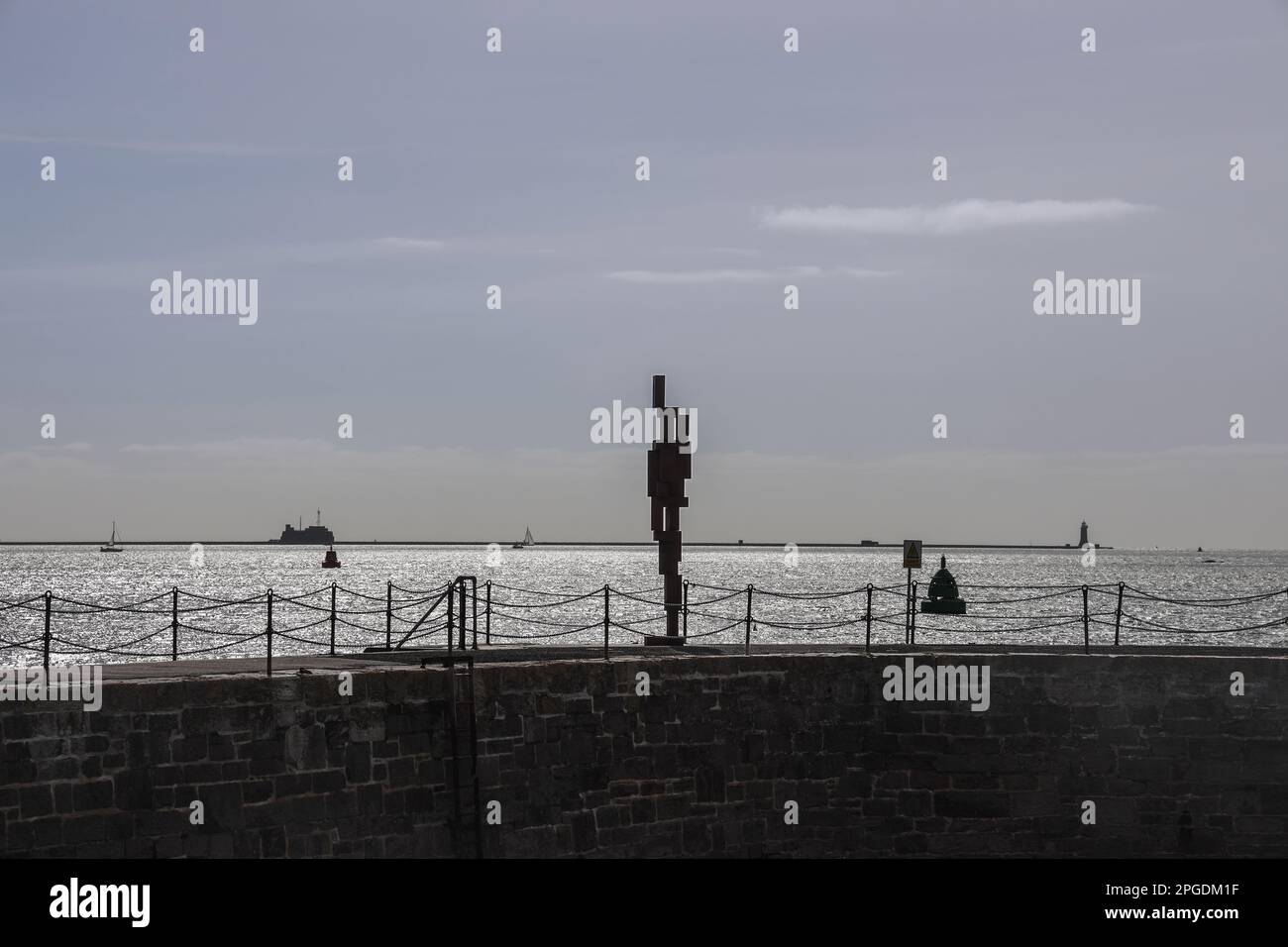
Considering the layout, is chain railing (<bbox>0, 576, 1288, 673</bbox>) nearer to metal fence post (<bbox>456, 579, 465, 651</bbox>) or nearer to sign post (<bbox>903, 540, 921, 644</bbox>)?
sign post (<bbox>903, 540, 921, 644</bbox>)

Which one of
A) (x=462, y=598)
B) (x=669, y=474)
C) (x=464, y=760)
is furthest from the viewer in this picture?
(x=669, y=474)

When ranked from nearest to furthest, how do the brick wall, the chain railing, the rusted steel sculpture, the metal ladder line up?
the brick wall, the metal ladder, the rusted steel sculpture, the chain railing

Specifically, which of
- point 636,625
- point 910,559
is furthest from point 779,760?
point 636,625

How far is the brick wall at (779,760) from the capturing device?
15.7m

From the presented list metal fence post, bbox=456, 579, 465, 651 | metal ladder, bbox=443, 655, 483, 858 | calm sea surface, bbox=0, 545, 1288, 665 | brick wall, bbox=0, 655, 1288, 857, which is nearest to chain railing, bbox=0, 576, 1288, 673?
calm sea surface, bbox=0, 545, 1288, 665

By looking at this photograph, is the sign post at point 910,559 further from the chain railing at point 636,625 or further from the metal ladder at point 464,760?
the chain railing at point 636,625

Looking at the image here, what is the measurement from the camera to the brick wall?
15.7 m

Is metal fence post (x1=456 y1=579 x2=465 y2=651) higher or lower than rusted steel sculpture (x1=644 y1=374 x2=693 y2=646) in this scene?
lower

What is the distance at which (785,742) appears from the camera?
61.4 ft

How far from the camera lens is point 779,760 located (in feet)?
61.2

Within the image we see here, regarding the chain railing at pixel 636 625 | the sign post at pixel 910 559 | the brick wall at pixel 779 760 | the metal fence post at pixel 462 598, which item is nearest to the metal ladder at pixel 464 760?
the brick wall at pixel 779 760

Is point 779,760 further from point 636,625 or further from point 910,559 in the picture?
point 636,625
